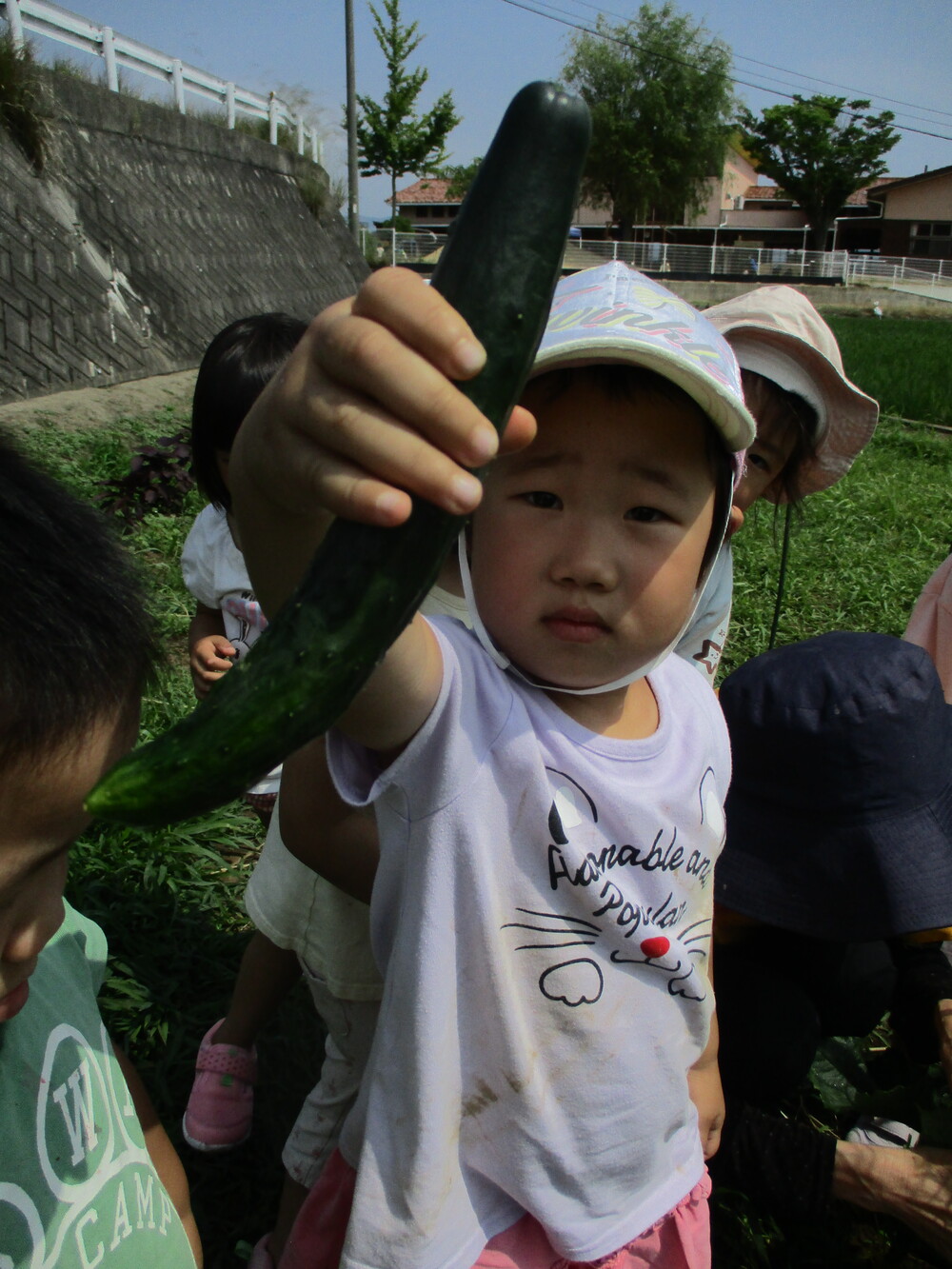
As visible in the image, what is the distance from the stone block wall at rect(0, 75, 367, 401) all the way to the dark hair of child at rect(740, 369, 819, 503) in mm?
8073

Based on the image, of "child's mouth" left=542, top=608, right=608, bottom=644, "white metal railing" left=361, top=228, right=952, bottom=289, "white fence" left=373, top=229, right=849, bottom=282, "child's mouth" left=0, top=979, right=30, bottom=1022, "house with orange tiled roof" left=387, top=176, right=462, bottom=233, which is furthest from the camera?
"house with orange tiled roof" left=387, top=176, right=462, bottom=233

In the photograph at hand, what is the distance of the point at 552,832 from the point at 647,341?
0.71m

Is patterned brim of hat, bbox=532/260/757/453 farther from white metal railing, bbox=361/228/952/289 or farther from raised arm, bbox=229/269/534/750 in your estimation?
white metal railing, bbox=361/228/952/289

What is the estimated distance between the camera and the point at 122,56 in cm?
1512

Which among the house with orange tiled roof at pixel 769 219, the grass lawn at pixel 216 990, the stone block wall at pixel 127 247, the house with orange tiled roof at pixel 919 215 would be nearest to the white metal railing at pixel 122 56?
the stone block wall at pixel 127 247

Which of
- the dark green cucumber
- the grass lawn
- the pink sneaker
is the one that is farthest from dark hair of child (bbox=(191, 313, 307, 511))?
the dark green cucumber

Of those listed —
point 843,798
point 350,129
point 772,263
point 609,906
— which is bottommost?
point 843,798

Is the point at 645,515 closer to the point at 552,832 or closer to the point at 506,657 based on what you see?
the point at 506,657

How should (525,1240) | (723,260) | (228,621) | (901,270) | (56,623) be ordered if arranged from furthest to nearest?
1. (723,260)
2. (901,270)
3. (228,621)
4. (525,1240)
5. (56,623)

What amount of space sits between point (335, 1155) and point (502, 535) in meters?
1.18

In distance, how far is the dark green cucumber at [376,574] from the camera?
3.11ft

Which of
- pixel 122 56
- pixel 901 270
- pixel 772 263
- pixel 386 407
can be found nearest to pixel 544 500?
pixel 386 407

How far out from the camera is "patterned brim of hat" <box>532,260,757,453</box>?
1357 mm

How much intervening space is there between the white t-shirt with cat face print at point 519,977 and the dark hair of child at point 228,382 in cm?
165
